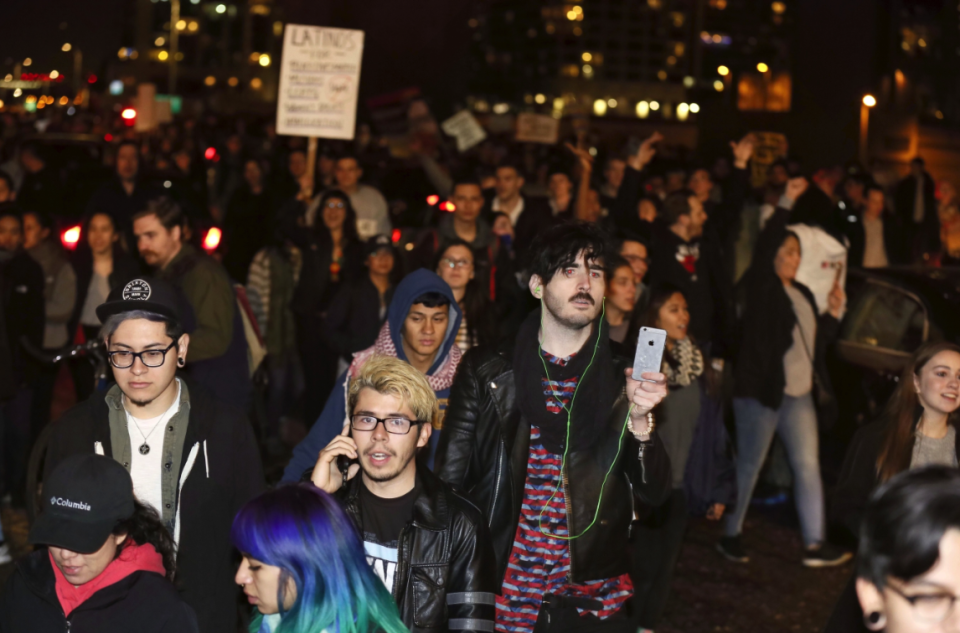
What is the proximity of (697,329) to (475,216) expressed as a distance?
200cm

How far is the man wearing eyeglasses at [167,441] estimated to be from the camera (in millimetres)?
4164

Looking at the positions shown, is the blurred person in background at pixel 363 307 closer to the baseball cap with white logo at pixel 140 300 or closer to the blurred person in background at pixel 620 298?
the blurred person in background at pixel 620 298

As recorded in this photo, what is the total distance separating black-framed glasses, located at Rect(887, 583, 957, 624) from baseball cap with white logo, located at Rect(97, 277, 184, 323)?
9.34 ft

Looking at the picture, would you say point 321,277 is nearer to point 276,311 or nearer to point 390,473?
point 276,311

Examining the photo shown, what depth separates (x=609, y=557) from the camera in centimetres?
422

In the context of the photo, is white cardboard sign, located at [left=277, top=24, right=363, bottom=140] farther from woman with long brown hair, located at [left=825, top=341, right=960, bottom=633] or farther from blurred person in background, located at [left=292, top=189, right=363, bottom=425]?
woman with long brown hair, located at [left=825, top=341, right=960, bottom=633]

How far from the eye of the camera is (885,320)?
29.6ft

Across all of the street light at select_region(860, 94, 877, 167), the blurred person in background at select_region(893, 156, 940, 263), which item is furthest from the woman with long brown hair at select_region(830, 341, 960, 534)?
the street light at select_region(860, 94, 877, 167)

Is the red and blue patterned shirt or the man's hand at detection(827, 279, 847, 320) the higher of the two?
the man's hand at detection(827, 279, 847, 320)

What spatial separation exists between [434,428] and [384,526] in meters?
0.93

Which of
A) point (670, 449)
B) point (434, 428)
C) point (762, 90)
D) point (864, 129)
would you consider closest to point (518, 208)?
point (670, 449)

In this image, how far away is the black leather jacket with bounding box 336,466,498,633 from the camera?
3.61 metres

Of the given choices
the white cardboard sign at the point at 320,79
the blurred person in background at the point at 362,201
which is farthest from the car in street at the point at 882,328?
the white cardboard sign at the point at 320,79

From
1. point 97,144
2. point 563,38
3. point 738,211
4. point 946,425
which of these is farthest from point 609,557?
point 563,38
